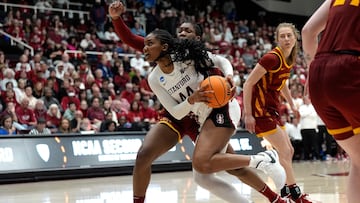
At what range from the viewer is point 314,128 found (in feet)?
43.7

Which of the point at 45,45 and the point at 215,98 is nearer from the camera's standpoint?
the point at 215,98

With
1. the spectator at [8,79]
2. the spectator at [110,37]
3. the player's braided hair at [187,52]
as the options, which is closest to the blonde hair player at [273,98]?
the player's braided hair at [187,52]

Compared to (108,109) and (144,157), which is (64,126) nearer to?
(108,109)

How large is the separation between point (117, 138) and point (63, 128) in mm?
1147

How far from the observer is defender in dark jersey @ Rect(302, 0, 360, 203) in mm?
2854

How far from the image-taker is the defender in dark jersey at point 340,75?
285cm

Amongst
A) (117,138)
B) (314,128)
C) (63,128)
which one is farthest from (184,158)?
(314,128)

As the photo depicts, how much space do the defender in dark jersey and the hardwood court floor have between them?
320 cm

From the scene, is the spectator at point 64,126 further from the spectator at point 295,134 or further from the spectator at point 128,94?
the spectator at point 295,134

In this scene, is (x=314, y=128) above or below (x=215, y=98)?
below

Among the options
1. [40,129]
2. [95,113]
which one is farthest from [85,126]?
[40,129]

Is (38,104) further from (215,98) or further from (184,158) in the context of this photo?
(215,98)

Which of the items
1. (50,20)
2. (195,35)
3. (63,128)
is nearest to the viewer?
(195,35)

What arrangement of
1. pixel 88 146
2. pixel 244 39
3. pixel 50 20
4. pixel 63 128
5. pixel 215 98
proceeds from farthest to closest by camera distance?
pixel 244 39 < pixel 50 20 < pixel 63 128 < pixel 88 146 < pixel 215 98
